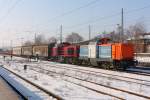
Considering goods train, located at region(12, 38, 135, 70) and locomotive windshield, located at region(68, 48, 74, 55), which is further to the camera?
locomotive windshield, located at region(68, 48, 74, 55)

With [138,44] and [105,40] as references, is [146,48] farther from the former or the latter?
[105,40]

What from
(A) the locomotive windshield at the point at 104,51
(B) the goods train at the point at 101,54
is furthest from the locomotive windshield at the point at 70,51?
(A) the locomotive windshield at the point at 104,51

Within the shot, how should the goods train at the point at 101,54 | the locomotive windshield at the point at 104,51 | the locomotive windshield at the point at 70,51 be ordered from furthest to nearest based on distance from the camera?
the locomotive windshield at the point at 70,51 < the locomotive windshield at the point at 104,51 < the goods train at the point at 101,54

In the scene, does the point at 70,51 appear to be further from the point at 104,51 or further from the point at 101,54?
the point at 104,51

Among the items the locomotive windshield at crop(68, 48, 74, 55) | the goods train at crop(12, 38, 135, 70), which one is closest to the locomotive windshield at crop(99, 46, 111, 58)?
the goods train at crop(12, 38, 135, 70)

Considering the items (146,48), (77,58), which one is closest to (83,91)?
(77,58)

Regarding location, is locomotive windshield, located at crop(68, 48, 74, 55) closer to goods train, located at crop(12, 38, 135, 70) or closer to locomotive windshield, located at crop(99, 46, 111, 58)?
goods train, located at crop(12, 38, 135, 70)

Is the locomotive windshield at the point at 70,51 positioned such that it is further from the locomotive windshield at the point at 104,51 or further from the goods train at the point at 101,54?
the locomotive windshield at the point at 104,51

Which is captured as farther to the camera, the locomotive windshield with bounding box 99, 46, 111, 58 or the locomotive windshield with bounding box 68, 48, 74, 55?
the locomotive windshield with bounding box 68, 48, 74, 55

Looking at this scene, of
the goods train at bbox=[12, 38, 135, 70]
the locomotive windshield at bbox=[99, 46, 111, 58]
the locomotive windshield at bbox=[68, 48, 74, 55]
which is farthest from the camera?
the locomotive windshield at bbox=[68, 48, 74, 55]

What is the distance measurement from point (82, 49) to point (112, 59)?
8897mm

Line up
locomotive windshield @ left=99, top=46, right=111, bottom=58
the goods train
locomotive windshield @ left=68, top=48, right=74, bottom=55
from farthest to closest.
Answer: locomotive windshield @ left=68, top=48, right=74, bottom=55 < locomotive windshield @ left=99, top=46, right=111, bottom=58 < the goods train

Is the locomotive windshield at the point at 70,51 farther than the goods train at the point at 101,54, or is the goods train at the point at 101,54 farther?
the locomotive windshield at the point at 70,51

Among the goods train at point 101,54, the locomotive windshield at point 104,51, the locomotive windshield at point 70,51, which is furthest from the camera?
the locomotive windshield at point 70,51
